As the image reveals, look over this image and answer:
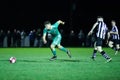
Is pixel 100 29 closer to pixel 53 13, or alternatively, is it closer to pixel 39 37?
pixel 39 37

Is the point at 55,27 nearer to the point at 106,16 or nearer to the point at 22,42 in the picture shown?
the point at 22,42

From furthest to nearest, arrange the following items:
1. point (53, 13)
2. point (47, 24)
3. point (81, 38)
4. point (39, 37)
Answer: point (53, 13), point (81, 38), point (39, 37), point (47, 24)

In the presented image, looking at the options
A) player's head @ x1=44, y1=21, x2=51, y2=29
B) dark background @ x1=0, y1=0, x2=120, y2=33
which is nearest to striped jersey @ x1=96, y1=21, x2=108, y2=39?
player's head @ x1=44, y1=21, x2=51, y2=29

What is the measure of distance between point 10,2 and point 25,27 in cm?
378

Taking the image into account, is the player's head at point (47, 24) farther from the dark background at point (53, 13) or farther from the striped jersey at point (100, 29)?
the dark background at point (53, 13)

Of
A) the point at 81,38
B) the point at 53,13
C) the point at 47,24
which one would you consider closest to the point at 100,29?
the point at 47,24

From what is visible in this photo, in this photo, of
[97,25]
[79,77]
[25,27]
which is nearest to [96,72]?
[79,77]

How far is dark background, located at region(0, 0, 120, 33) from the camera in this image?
51209mm

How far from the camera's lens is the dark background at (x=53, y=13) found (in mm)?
51209

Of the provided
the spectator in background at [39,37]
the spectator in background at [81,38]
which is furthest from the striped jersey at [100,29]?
the spectator in background at [81,38]

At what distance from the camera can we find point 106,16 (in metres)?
53.4

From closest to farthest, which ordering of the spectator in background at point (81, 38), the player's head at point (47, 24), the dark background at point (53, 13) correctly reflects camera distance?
the player's head at point (47, 24) → the spectator in background at point (81, 38) → the dark background at point (53, 13)

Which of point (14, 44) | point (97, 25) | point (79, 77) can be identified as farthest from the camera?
point (14, 44)

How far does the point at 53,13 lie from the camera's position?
53125mm
